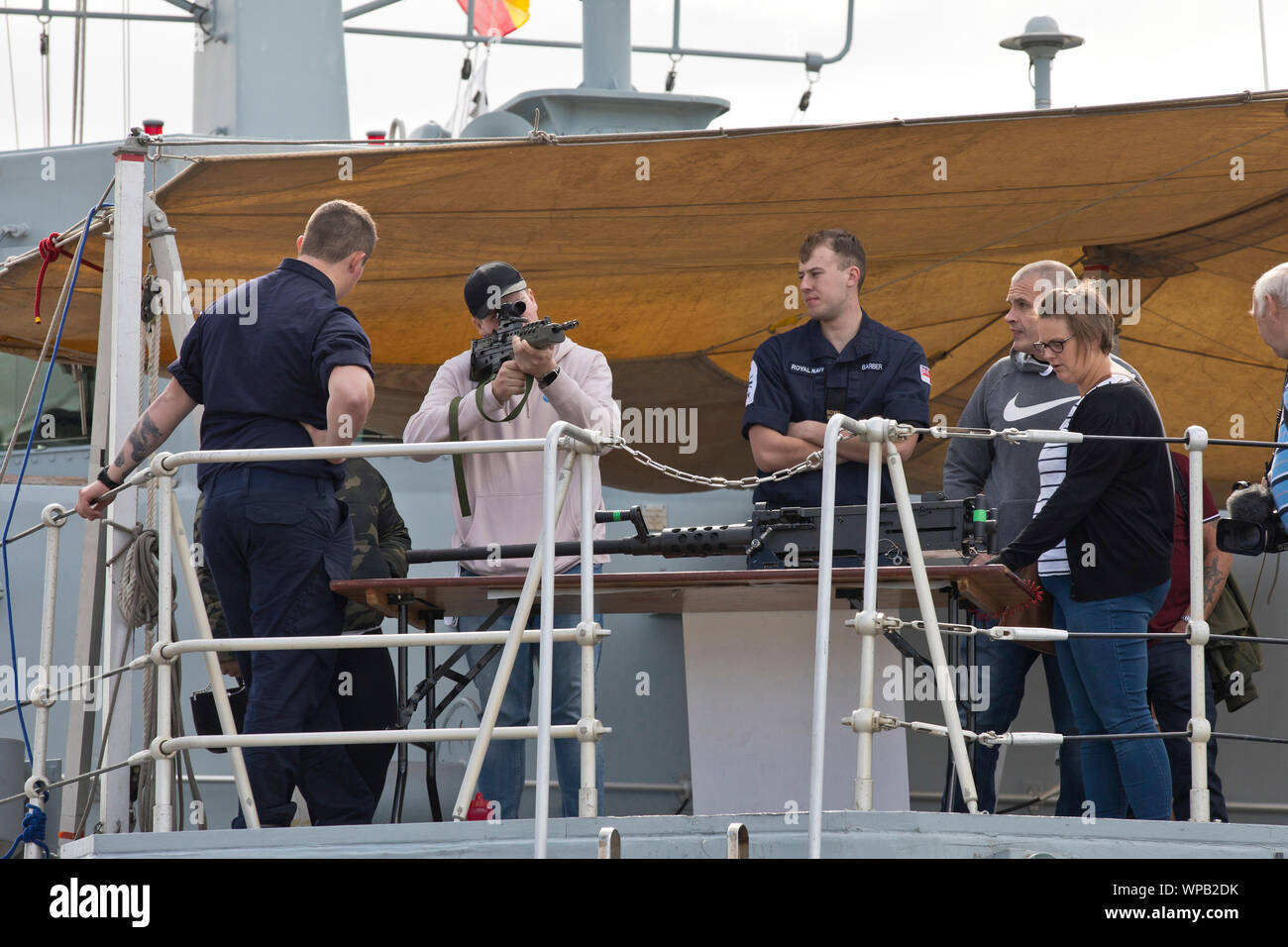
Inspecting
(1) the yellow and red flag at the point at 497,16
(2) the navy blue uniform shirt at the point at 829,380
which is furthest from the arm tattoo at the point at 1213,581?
(1) the yellow and red flag at the point at 497,16

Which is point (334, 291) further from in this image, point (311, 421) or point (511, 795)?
point (511, 795)

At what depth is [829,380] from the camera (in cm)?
486

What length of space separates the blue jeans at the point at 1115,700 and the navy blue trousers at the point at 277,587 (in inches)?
79.2

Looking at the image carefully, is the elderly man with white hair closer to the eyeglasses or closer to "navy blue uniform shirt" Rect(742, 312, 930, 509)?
the eyeglasses

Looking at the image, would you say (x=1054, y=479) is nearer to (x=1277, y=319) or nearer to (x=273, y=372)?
(x=1277, y=319)

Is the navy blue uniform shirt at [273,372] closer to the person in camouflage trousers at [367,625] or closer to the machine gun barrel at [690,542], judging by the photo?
the person in camouflage trousers at [367,625]

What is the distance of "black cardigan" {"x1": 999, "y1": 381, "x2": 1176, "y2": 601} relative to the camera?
13.9ft

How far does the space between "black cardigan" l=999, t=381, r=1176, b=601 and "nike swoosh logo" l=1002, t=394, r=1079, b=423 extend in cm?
84

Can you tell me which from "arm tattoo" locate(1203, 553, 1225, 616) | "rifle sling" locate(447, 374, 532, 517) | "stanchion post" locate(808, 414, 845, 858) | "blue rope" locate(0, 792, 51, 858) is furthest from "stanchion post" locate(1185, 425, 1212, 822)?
"blue rope" locate(0, 792, 51, 858)

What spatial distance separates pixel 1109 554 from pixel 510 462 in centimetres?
177

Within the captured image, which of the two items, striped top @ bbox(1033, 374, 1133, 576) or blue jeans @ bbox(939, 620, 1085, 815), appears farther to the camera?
blue jeans @ bbox(939, 620, 1085, 815)

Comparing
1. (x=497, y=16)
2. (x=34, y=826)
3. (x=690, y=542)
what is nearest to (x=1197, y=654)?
(x=690, y=542)
